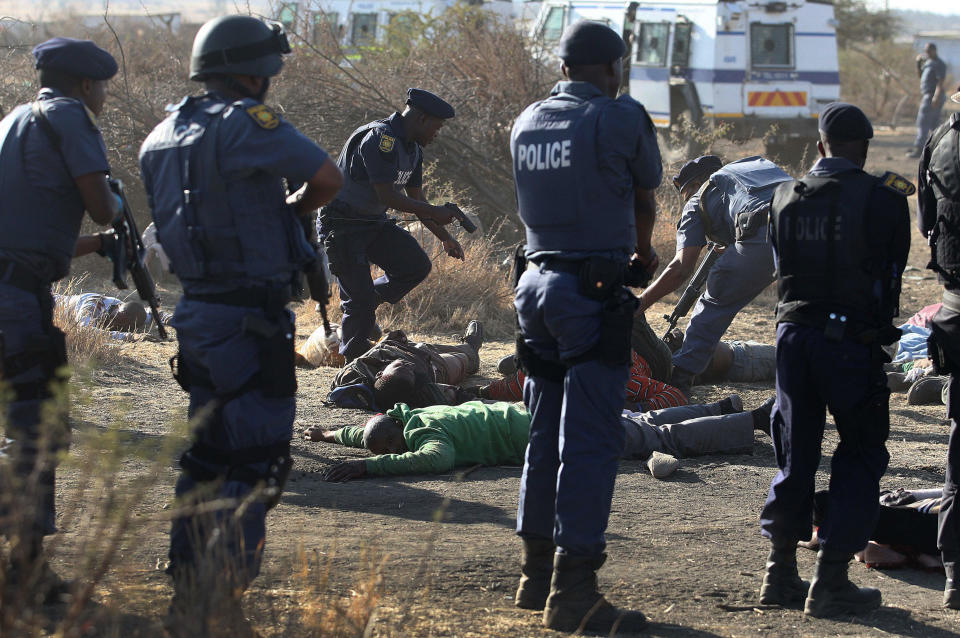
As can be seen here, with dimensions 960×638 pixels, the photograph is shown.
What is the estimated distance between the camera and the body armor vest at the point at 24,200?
3.24m

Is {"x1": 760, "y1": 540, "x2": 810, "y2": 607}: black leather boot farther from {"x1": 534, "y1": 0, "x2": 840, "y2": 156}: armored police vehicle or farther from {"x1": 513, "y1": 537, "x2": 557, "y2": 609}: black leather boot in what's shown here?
{"x1": 534, "y1": 0, "x2": 840, "y2": 156}: armored police vehicle

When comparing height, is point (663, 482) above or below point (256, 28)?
below

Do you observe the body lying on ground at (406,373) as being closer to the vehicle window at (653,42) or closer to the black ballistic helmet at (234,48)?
the black ballistic helmet at (234,48)

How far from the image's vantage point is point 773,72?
55.5 feet

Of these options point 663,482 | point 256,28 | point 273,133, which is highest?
point 256,28

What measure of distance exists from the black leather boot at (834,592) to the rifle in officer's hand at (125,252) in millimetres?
2177

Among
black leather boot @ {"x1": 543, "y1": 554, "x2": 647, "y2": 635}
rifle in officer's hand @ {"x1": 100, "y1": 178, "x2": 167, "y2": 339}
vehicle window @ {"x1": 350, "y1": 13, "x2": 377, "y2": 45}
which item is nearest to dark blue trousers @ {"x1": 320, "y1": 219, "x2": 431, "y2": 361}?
rifle in officer's hand @ {"x1": 100, "y1": 178, "x2": 167, "y2": 339}

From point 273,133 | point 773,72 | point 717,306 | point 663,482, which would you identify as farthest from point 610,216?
point 773,72

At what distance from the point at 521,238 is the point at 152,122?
412 cm

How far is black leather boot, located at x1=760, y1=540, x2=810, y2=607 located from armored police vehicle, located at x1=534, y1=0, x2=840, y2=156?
44.8ft

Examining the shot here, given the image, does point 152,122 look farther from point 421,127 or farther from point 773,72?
point 773,72

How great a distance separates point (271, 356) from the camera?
295 centimetres

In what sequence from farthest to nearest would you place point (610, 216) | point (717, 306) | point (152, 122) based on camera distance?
point (152, 122) < point (717, 306) < point (610, 216)

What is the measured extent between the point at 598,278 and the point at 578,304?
3.7 inches
